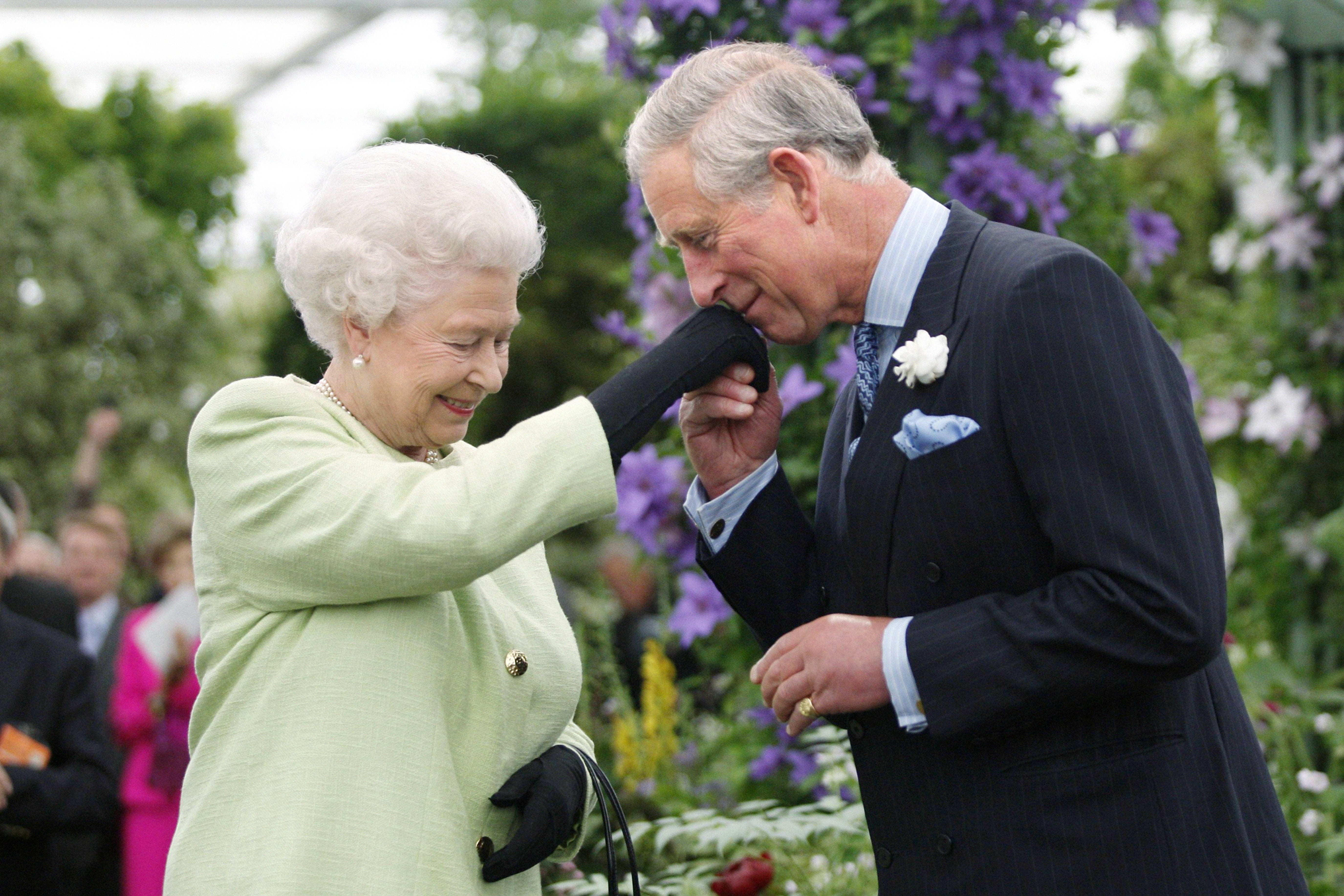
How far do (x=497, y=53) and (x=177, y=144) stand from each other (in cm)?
534

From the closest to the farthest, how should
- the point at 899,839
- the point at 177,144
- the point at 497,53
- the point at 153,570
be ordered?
1. the point at 899,839
2. the point at 153,570
3. the point at 177,144
4. the point at 497,53

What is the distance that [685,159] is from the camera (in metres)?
1.93

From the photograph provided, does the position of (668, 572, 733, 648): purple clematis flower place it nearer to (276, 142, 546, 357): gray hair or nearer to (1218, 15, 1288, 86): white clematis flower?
(276, 142, 546, 357): gray hair

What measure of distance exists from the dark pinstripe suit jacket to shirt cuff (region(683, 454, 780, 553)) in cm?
25

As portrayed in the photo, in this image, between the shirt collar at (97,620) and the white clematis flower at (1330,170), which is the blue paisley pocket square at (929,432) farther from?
the shirt collar at (97,620)

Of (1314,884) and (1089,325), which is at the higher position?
(1089,325)

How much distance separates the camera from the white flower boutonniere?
69.0 inches

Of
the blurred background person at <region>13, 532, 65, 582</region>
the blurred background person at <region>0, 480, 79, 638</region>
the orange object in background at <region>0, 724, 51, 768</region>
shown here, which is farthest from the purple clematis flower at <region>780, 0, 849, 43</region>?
the blurred background person at <region>13, 532, 65, 582</region>

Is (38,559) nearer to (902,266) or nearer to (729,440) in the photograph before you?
(729,440)

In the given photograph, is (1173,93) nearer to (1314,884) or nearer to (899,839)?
(1314,884)

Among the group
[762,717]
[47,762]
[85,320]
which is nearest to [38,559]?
[47,762]

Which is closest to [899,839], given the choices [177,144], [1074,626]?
[1074,626]

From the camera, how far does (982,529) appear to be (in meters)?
1.71

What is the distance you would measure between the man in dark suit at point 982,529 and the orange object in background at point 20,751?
2.41 m
